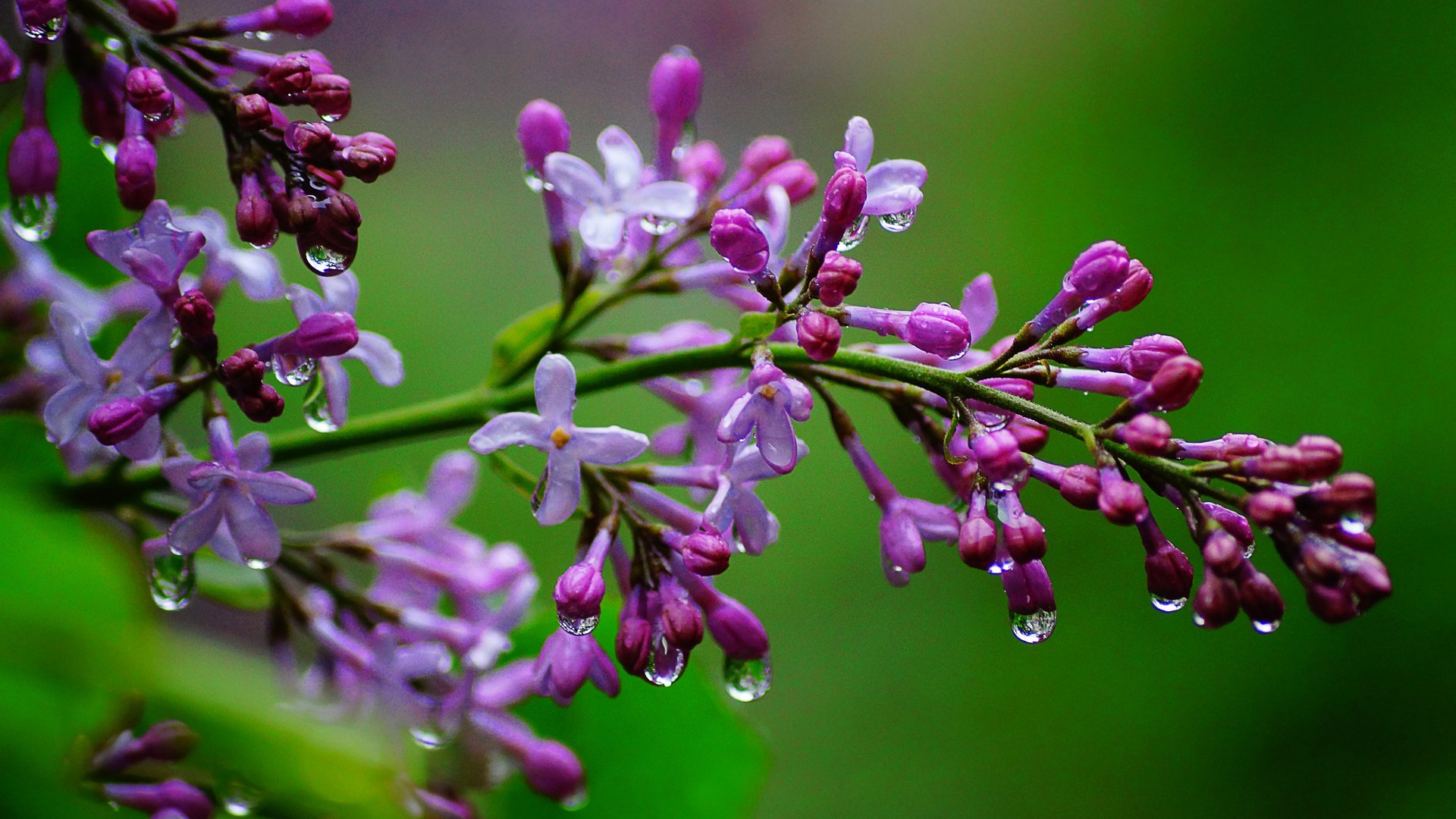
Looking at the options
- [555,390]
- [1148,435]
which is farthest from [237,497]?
[1148,435]

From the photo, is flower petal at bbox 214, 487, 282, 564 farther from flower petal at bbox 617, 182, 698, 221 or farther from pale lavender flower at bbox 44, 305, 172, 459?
flower petal at bbox 617, 182, 698, 221

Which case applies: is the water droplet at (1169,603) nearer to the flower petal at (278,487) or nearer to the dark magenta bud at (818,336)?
the dark magenta bud at (818,336)

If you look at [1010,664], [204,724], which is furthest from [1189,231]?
[204,724]

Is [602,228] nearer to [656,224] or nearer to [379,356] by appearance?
[656,224]

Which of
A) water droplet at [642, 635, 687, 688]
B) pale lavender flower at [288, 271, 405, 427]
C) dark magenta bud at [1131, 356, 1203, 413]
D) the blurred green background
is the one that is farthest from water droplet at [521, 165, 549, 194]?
the blurred green background

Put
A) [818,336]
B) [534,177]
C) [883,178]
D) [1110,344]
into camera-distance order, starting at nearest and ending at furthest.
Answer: [818,336] → [883,178] → [534,177] → [1110,344]

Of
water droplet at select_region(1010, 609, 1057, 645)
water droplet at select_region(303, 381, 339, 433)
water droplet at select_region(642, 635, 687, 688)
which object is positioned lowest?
water droplet at select_region(642, 635, 687, 688)

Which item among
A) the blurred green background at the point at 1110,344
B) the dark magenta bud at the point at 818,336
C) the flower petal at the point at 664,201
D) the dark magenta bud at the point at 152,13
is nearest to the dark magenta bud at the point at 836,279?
the dark magenta bud at the point at 818,336
